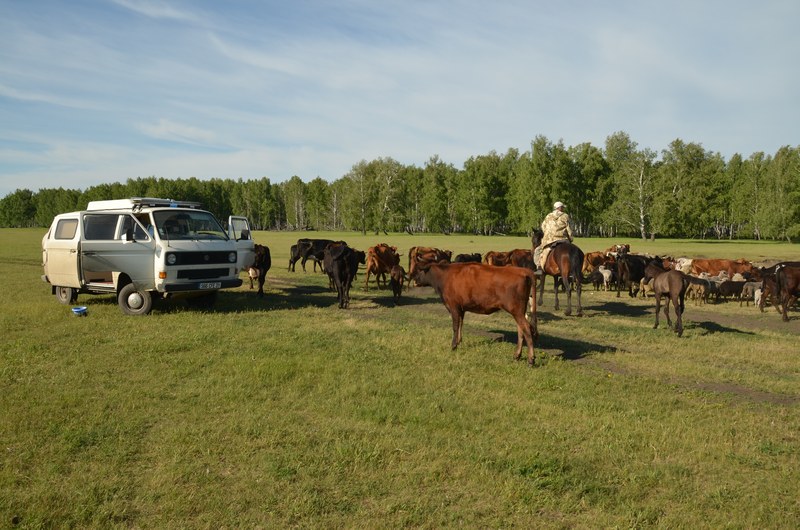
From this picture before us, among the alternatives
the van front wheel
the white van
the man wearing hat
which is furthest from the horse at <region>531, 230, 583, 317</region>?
the van front wheel

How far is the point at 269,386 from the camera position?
7766 millimetres

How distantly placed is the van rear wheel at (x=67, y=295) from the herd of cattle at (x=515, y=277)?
5.17 m

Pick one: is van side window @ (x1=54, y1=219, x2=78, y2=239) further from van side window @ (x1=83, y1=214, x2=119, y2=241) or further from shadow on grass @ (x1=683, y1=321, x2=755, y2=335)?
shadow on grass @ (x1=683, y1=321, x2=755, y2=335)

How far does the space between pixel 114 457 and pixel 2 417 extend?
80.3 inches

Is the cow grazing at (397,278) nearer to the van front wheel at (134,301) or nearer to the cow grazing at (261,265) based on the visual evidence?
the cow grazing at (261,265)

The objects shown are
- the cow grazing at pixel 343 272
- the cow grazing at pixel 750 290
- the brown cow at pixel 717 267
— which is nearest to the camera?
the cow grazing at pixel 343 272

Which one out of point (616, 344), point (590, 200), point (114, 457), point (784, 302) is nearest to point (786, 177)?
point (590, 200)

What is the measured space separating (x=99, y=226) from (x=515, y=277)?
36.3 feet

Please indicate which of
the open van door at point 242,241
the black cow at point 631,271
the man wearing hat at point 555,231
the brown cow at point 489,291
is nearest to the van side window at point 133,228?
the open van door at point 242,241

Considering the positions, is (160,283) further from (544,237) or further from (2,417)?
(544,237)

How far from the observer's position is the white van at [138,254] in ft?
42.8

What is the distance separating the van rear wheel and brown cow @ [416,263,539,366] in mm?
10685

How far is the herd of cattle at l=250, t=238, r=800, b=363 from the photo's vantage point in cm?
932

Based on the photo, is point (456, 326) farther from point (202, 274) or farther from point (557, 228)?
point (557, 228)
